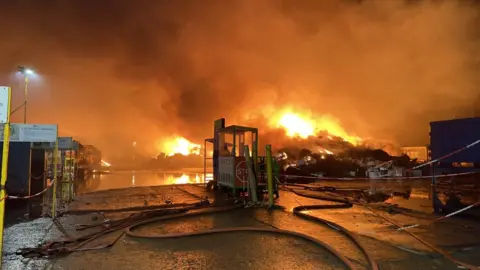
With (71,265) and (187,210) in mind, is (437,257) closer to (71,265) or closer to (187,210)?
(71,265)

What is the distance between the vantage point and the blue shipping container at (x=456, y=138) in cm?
888

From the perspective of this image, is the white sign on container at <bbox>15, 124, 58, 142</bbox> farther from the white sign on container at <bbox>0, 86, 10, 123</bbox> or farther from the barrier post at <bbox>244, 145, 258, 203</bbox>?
the barrier post at <bbox>244, 145, 258, 203</bbox>

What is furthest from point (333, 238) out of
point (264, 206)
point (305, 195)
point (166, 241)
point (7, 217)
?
point (7, 217)

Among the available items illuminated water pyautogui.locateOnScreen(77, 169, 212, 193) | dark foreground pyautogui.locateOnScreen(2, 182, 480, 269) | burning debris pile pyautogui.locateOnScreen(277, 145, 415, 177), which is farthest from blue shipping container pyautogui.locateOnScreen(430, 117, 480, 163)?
illuminated water pyautogui.locateOnScreen(77, 169, 212, 193)

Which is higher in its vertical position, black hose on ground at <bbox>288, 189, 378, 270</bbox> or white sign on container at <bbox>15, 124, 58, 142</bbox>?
white sign on container at <bbox>15, 124, 58, 142</bbox>

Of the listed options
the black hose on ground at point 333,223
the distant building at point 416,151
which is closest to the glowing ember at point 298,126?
the distant building at point 416,151

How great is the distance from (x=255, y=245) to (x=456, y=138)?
737 cm

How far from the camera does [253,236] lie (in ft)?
19.6

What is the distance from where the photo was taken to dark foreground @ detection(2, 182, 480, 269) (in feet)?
14.6

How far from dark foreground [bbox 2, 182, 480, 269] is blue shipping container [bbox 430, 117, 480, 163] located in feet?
8.03

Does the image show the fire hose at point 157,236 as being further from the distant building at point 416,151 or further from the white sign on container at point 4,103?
the distant building at point 416,151

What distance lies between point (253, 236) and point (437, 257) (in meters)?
2.88

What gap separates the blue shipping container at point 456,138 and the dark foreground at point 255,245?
2.45m

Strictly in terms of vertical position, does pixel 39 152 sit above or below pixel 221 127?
below
